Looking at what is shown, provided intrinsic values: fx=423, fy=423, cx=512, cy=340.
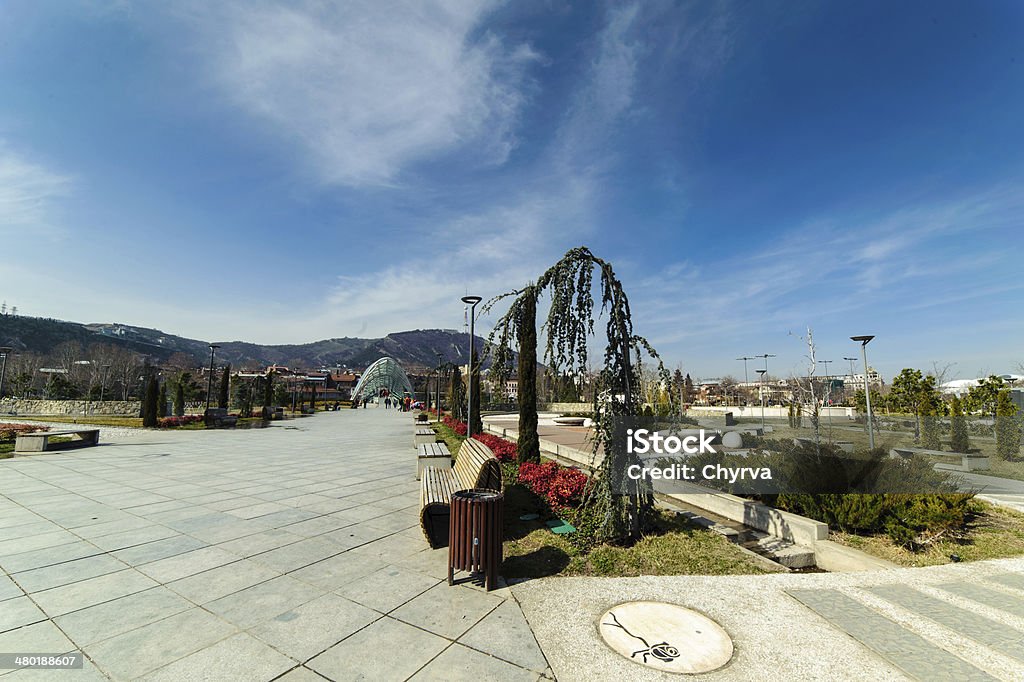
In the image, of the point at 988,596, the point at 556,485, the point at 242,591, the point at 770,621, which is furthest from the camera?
the point at 556,485

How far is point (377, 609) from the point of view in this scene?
378 centimetres

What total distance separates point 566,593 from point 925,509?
5.43 meters

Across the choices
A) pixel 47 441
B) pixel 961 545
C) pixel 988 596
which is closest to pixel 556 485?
pixel 988 596

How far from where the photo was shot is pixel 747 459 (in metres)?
8.10

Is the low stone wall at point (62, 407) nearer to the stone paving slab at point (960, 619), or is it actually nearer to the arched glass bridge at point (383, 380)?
the arched glass bridge at point (383, 380)

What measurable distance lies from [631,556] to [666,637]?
1759mm

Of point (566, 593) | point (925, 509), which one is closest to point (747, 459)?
point (925, 509)

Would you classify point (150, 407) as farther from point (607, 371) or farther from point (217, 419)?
point (607, 371)

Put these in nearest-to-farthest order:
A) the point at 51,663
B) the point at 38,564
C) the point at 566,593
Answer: the point at 51,663 < the point at 566,593 < the point at 38,564

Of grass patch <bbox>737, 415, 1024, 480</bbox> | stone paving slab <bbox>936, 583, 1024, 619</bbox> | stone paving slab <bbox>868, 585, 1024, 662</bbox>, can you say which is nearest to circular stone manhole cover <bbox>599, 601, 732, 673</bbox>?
stone paving slab <bbox>868, 585, 1024, 662</bbox>

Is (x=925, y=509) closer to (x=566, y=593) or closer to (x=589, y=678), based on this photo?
(x=566, y=593)

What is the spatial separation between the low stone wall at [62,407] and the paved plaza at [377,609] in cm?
4113

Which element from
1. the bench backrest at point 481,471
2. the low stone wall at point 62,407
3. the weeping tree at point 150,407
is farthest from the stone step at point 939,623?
the low stone wall at point 62,407

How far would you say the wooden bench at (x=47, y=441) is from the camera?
1296 centimetres
